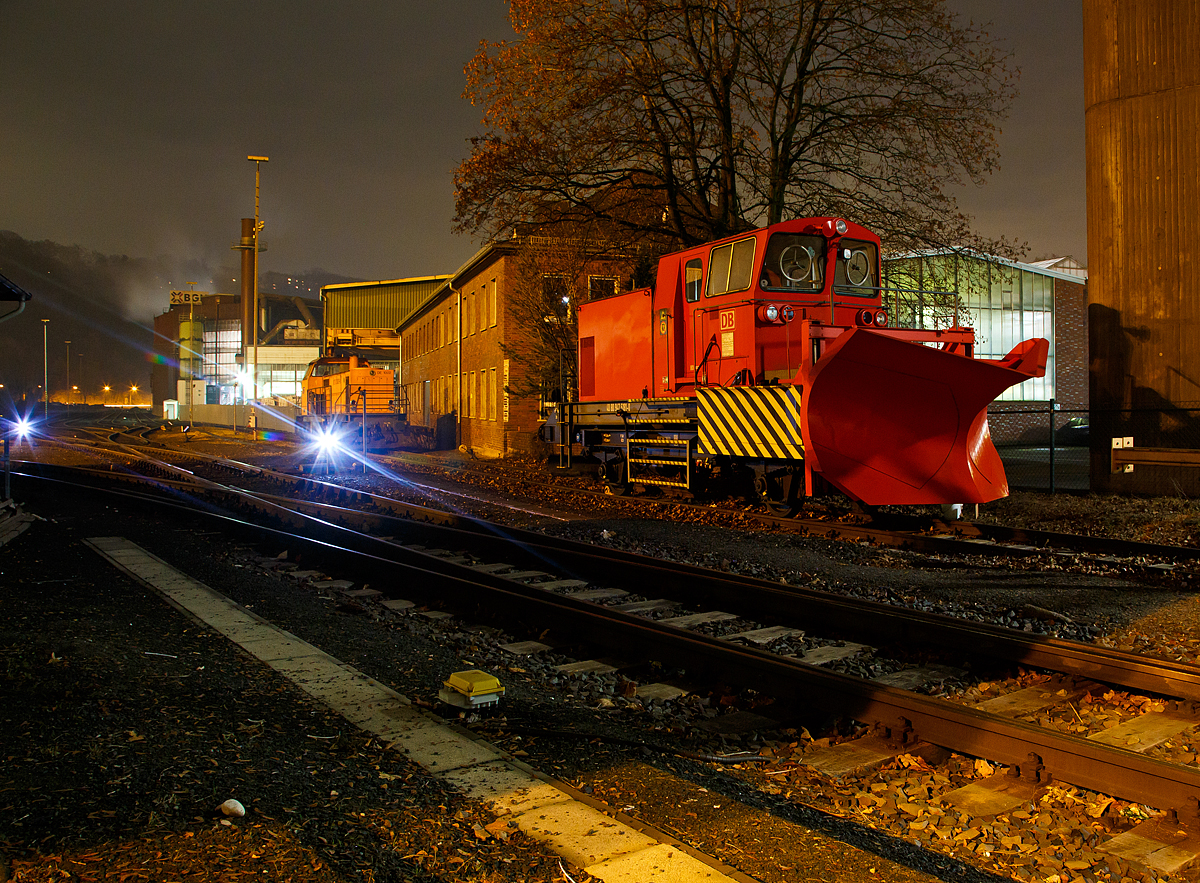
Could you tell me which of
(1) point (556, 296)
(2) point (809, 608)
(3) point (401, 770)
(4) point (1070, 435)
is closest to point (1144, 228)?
(2) point (809, 608)

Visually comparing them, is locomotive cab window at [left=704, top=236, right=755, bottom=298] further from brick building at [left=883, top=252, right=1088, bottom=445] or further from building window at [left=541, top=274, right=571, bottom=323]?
brick building at [left=883, top=252, right=1088, bottom=445]

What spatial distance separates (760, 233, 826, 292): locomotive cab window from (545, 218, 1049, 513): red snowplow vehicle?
0.02 m

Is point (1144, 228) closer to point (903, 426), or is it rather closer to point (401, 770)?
point (903, 426)

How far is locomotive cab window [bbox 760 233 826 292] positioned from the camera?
35.5ft

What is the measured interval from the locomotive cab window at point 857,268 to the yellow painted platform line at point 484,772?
817 cm

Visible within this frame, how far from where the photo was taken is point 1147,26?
46.8 feet

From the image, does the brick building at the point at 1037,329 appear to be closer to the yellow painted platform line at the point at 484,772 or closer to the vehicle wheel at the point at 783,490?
the vehicle wheel at the point at 783,490

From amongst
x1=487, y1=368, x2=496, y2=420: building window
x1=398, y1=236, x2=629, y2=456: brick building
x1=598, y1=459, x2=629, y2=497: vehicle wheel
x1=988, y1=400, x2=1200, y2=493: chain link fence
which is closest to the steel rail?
x1=598, y1=459, x2=629, y2=497: vehicle wheel

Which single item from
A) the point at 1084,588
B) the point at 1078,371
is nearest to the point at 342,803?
the point at 1084,588

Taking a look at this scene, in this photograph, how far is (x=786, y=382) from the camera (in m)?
10.2

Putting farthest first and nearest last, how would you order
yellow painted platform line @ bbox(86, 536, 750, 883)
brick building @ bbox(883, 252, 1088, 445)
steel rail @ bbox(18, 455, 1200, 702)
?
brick building @ bbox(883, 252, 1088, 445), steel rail @ bbox(18, 455, 1200, 702), yellow painted platform line @ bbox(86, 536, 750, 883)

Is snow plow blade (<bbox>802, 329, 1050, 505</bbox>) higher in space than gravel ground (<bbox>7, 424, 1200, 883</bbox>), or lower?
higher

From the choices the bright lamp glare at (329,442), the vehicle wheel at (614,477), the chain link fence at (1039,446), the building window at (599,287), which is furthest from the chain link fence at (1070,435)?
the bright lamp glare at (329,442)

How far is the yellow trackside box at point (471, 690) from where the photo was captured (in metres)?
4.25
